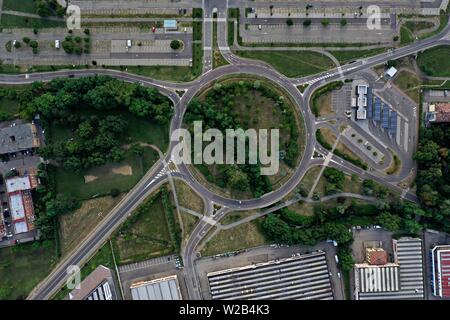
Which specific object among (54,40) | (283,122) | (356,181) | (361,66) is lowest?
(356,181)

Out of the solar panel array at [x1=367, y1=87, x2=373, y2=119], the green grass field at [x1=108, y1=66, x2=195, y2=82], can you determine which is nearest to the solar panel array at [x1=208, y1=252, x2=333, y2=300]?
the solar panel array at [x1=367, y1=87, x2=373, y2=119]

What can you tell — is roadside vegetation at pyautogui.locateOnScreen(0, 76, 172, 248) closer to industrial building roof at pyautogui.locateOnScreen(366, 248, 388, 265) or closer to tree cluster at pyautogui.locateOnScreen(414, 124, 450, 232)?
industrial building roof at pyautogui.locateOnScreen(366, 248, 388, 265)

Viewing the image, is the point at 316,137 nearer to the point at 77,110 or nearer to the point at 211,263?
the point at 211,263

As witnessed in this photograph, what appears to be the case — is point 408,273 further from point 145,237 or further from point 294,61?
point 145,237

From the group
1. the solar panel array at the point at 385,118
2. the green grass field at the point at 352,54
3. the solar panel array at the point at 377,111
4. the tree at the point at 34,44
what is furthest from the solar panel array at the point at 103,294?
the green grass field at the point at 352,54

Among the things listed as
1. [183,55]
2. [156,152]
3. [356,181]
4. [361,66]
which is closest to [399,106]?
[361,66]

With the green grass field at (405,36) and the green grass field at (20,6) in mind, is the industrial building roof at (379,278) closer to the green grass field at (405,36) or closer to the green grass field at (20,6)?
the green grass field at (405,36)
